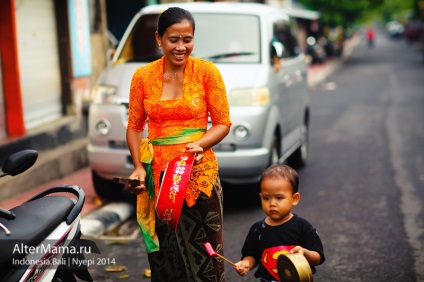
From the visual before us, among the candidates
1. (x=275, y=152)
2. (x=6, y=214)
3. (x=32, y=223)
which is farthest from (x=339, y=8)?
(x=6, y=214)

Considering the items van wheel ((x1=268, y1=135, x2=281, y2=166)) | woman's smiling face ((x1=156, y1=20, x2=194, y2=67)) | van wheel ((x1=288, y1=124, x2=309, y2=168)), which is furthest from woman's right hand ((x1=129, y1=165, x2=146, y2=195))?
van wheel ((x1=288, y1=124, x2=309, y2=168))

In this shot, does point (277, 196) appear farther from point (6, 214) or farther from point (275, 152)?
point (275, 152)

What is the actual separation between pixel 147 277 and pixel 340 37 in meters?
42.4

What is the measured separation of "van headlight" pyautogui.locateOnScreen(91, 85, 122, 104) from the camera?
24.0 feet

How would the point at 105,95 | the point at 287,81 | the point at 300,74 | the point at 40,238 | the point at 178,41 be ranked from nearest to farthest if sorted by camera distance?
the point at 40,238, the point at 178,41, the point at 105,95, the point at 287,81, the point at 300,74

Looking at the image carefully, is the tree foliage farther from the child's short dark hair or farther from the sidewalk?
the child's short dark hair

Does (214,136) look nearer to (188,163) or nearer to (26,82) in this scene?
(188,163)

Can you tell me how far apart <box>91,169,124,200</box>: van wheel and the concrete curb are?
9.2 inches

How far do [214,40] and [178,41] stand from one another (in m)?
4.15

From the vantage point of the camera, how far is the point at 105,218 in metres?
6.93

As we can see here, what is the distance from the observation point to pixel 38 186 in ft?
28.3

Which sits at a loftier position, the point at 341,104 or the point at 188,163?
the point at 188,163

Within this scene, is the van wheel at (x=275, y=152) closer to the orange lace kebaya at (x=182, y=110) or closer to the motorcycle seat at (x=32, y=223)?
the orange lace kebaya at (x=182, y=110)

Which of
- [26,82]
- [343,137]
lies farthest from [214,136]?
[343,137]
